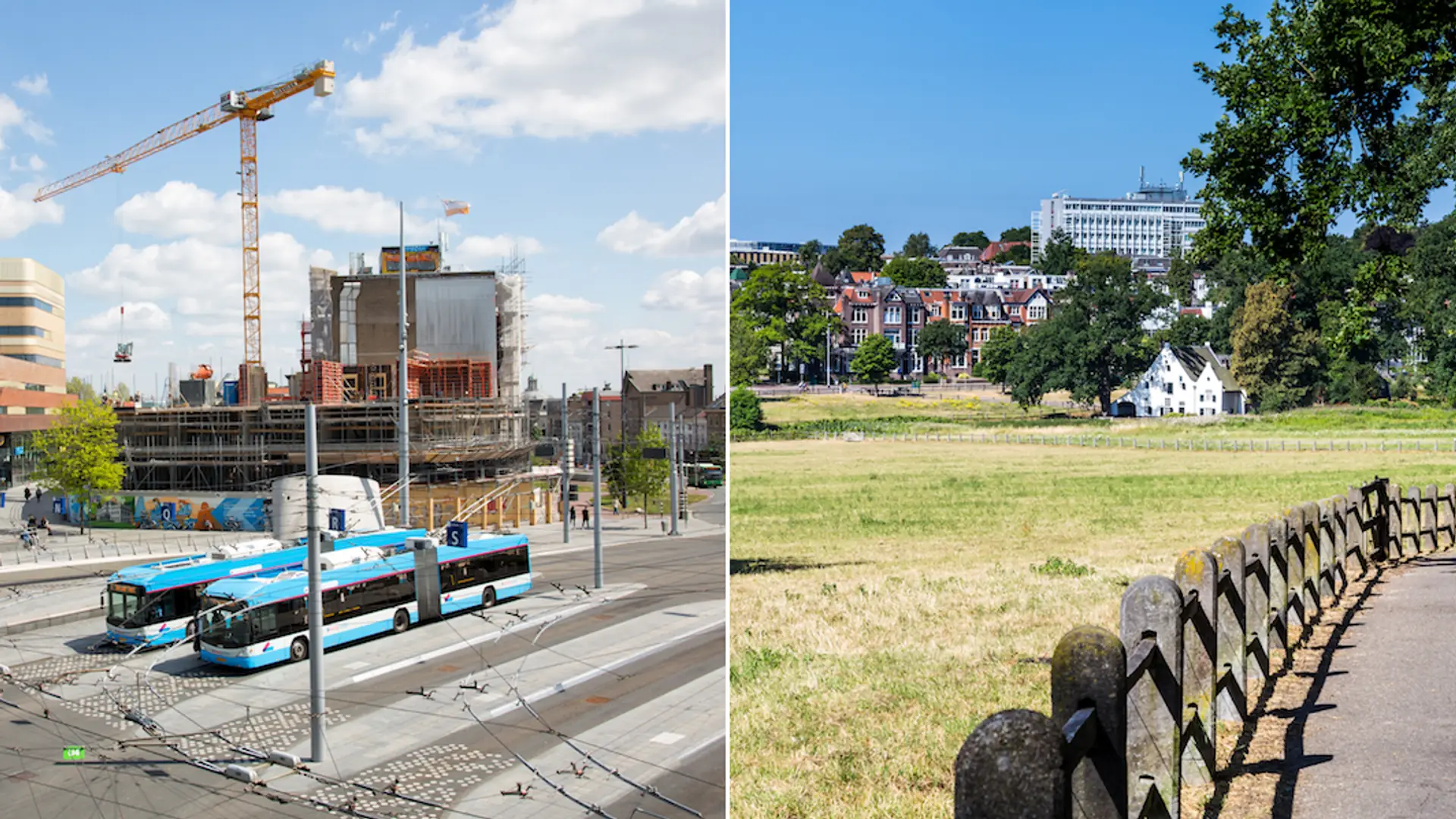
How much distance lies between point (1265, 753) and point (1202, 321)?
2532 inches

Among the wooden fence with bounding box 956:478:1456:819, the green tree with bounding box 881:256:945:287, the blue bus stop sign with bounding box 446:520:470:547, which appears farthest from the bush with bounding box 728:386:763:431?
the green tree with bounding box 881:256:945:287

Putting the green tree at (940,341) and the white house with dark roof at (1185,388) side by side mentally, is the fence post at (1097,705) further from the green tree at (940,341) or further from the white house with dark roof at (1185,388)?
the green tree at (940,341)

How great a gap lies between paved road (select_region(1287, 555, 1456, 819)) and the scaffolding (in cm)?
4946

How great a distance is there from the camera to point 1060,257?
418ft

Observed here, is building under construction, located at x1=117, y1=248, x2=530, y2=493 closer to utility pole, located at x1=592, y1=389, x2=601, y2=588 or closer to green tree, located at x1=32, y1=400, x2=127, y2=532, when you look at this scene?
green tree, located at x1=32, y1=400, x2=127, y2=532

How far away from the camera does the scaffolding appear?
5738 cm

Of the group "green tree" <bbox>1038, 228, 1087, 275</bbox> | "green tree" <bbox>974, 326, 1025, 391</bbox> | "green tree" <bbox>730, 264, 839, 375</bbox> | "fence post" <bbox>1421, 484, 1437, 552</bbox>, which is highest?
"green tree" <bbox>1038, 228, 1087, 275</bbox>

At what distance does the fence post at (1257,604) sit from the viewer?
8.29m

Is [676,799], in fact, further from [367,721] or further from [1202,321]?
[1202,321]

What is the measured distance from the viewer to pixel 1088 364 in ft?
259

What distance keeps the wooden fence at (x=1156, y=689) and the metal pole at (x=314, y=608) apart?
11855 mm

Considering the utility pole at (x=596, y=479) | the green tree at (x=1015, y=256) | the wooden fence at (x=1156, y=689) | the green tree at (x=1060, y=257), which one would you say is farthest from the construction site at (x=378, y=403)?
the green tree at (x=1015, y=256)

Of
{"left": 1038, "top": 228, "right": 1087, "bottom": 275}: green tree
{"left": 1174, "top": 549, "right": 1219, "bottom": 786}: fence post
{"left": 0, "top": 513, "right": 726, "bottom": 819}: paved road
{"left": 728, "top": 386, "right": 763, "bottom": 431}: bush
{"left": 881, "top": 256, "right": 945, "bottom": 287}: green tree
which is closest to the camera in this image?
{"left": 1174, "top": 549, "right": 1219, "bottom": 786}: fence post

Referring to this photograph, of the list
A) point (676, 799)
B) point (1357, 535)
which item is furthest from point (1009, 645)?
point (1357, 535)
